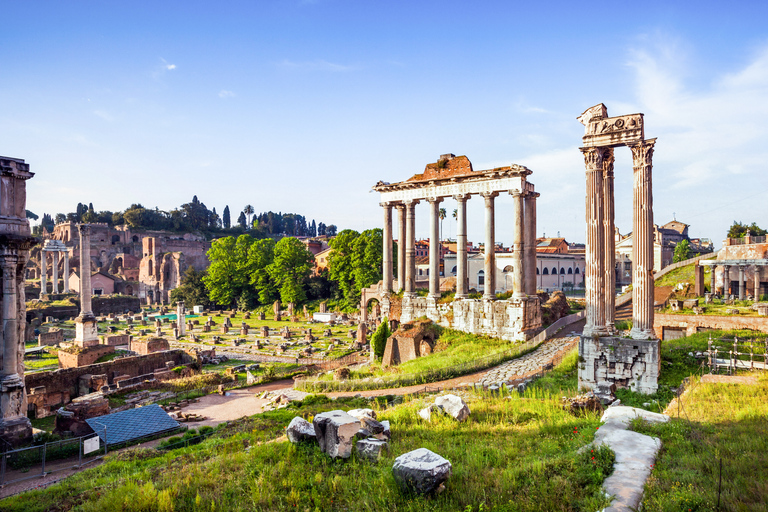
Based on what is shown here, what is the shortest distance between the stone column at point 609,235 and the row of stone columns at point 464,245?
7.79m

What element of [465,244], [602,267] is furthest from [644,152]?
[465,244]

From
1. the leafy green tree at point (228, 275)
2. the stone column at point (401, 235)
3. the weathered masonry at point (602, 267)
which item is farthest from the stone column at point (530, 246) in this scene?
the leafy green tree at point (228, 275)

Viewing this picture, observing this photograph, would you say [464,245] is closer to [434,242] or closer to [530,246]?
[434,242]

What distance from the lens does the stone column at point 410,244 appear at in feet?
88.2

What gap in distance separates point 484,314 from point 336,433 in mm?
16786

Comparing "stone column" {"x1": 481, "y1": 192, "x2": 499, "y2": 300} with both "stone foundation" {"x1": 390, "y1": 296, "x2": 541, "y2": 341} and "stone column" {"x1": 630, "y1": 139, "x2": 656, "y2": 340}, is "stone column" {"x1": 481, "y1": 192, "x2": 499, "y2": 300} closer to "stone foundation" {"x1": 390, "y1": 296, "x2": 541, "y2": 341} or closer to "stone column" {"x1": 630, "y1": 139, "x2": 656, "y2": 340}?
"stone foundation" {"x1": 390, "y1": 296, "x2": 541, "y2": 341}

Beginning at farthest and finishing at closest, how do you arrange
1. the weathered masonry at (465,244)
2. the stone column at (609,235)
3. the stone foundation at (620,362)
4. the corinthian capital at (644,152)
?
the weathered masonry at (465,244), the stone column at (609,235), the corinthian capital at (644,152), the stone foundation at (620,362)

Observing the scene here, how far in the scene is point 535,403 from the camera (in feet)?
39.0

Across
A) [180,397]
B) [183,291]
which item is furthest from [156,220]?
[180,397]

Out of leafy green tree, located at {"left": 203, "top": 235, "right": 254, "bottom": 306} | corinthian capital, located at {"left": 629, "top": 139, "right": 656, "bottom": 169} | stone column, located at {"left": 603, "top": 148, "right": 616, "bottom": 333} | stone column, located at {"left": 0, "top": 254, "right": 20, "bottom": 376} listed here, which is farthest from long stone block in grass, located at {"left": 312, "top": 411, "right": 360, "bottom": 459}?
leafy green tree, located at {"left": 203, "top": 235, "right": 254, "bottom": 306}

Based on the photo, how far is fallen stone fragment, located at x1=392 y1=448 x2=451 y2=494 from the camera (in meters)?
6.65

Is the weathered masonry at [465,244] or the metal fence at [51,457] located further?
the weathered masonry at [465,244]

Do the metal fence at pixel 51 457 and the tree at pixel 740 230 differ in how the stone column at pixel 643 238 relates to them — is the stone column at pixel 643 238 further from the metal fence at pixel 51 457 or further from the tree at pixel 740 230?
the tree at pixel 740 230

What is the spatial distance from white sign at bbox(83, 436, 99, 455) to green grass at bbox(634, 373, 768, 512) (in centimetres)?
1389
